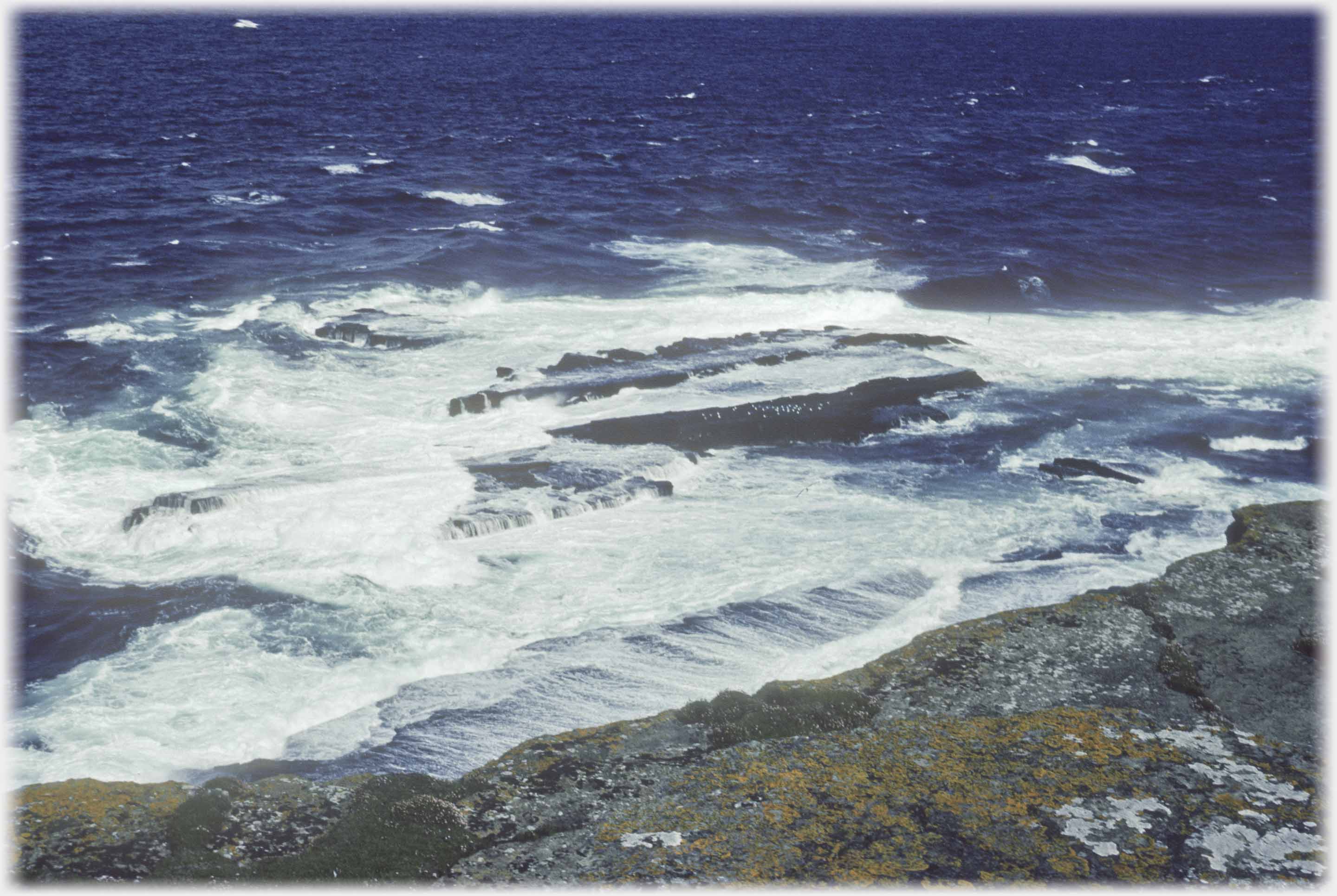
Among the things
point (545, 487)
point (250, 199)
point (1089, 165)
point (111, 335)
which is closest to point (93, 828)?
point (545, 487)

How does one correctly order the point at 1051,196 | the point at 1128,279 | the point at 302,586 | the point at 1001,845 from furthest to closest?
1. the point at 1051,196
2. the point at 1128,279
3. the point at 302,586
4. the point at 1001,845

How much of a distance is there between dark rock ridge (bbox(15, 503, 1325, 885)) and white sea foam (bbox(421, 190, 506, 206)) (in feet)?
120

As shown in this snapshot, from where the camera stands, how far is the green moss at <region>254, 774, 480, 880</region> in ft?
26.3

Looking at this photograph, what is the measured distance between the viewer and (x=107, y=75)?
7344 centimetres

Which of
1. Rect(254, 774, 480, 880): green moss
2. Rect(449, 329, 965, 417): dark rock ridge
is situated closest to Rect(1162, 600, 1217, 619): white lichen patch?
Rect(254, 774, 480, 880): green moss

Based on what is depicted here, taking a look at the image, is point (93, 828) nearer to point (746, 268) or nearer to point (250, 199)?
point (746, 268)

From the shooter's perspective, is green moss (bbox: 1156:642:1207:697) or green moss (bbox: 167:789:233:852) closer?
green moss (bbox: 167:789:233:852)

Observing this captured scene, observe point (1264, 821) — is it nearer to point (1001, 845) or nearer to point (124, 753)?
point (1001, 845)

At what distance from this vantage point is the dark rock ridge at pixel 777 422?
21703 millimetres

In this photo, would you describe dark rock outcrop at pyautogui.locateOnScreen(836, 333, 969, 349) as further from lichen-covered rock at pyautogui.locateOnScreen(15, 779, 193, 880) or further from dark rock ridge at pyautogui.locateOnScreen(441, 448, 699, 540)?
lichen-covered rock at pyautogui.locateOnScreen(15, 779, 193, 880)

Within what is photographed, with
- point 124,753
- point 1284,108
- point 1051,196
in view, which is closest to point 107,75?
point 1051,196

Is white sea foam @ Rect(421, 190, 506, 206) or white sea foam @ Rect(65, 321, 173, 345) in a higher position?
white sea foam @ Rect(421, 190, 506, 206)

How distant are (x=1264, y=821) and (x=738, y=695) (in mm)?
4725

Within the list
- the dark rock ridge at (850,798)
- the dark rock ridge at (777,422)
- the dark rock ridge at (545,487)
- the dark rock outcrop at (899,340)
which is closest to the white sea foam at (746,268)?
the dark rock outcrop at (899,340)
